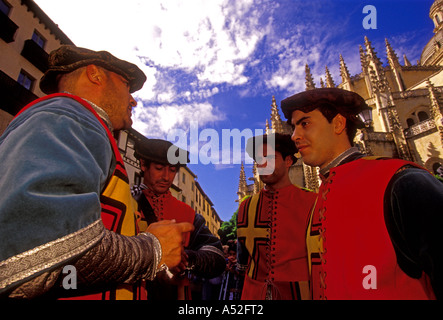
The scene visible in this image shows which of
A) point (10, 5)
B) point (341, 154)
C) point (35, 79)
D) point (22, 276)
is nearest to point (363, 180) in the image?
point (341, 154)

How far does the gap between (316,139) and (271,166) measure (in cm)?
166

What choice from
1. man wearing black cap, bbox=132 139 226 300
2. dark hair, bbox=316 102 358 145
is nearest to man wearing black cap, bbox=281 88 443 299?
dark hair, bbox=316 102 358 145

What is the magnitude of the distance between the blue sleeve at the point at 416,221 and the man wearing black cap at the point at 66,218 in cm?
129

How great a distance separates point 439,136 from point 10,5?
38731mm

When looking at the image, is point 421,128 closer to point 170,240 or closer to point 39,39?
point 170,240

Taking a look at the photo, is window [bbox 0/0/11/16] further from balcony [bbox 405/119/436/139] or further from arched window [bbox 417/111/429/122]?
arched window [bbox 417/111/429/122]

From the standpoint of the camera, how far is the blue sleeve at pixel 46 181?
2.54ft

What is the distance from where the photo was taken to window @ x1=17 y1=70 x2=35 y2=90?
14289 millimetres

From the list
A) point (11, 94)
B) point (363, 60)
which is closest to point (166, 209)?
point (11, 94)

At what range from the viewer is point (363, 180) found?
5.43ft

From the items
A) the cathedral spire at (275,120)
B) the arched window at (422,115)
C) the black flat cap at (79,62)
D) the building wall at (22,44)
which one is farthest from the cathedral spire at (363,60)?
the black flat cap at (79,62)

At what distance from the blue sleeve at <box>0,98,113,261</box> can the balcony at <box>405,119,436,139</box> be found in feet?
110
